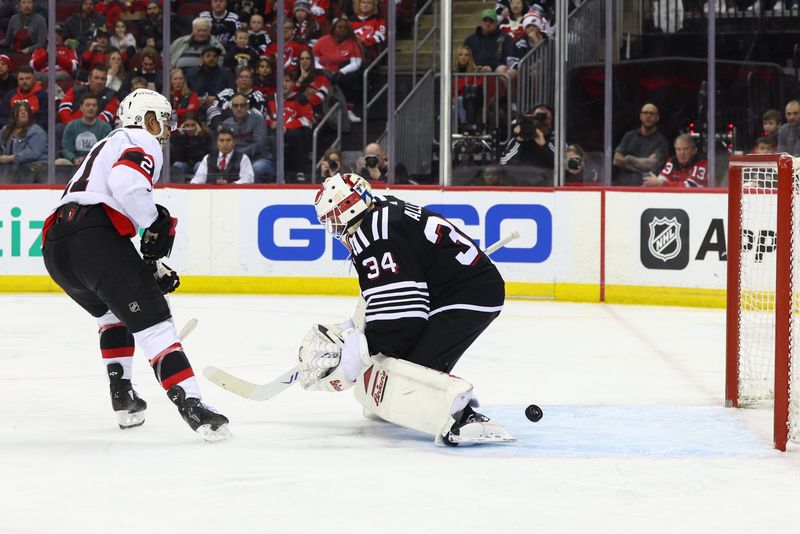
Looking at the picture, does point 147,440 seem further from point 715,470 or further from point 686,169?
point 686,169

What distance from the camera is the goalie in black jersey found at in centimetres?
377

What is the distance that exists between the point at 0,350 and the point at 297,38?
4107 mm

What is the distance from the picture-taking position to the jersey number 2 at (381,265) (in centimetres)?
373

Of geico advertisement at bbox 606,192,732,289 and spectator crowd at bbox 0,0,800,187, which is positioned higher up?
spectator crowd at bbox 0,0,800,187

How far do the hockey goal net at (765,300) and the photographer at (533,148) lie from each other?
255cm

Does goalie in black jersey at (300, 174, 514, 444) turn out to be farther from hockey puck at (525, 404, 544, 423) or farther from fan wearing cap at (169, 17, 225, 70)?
fan wearing cap at (169, 17, 225, 70)

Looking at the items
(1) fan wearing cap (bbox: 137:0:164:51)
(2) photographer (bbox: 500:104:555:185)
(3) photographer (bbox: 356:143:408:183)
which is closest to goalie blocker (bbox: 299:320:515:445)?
(2) photographer (bbox: 500:104:555:185)

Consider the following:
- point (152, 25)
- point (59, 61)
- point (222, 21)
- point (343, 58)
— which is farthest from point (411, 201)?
point (59, 61)

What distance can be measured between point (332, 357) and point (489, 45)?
231 inches

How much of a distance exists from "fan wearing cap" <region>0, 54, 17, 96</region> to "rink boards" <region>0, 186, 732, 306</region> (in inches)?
39.4

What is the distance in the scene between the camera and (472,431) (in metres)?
3.86

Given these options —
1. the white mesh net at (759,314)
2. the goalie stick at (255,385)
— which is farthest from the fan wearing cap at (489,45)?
the goalie stick at (255,385)

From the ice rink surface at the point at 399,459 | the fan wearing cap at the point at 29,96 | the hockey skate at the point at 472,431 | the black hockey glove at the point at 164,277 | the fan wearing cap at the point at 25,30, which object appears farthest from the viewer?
the fan wearing cap at the point at 25,30

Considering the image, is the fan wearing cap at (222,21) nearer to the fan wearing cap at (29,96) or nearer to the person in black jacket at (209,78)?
the person in black jacket at (209,78)
